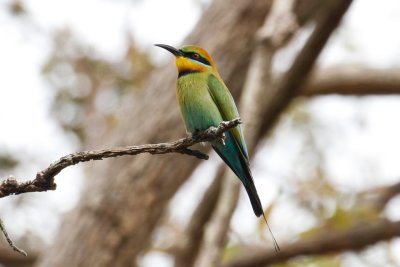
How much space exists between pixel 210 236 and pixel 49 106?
172 inches

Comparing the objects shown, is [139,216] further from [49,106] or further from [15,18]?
[15,18]

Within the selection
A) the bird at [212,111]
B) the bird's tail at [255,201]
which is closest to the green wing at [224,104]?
the bird at [212,111]

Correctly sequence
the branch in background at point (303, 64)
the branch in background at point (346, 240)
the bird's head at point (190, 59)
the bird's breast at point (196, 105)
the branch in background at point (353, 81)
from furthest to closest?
the branch in background at point (353, 81) < the branch in background at point (346, 240) < the branch in background at point (303, 64) < the bird's head at point (190, 59) < the bird's breast at point (196, 105)

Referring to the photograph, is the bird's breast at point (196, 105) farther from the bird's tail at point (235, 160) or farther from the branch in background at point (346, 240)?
the branch in background at point (346, 240)

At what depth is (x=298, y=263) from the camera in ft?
18.6

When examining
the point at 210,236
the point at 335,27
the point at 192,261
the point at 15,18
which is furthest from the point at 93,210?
the point at 15,18

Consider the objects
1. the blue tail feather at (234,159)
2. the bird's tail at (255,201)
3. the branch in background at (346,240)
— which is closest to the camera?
the bird's tail at (255,201)

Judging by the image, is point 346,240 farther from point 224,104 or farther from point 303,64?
point 224,104

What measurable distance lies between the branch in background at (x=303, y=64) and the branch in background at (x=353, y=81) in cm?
60

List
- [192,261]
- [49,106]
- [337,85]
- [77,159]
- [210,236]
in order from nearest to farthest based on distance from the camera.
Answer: [77,159] → [210,236] → [192,261] → [337,85] → [49,106]

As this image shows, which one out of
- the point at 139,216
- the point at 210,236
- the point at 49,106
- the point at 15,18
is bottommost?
the point at 210,236

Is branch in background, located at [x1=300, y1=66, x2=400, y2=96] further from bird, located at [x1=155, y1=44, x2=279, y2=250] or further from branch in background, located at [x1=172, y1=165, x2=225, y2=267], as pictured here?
bird, located at [x1=155, y1=44, x2=279, y2=250]

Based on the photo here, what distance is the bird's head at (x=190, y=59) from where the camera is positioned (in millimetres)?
3175

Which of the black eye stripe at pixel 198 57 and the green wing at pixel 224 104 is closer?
the green wing at pixel 224 104
